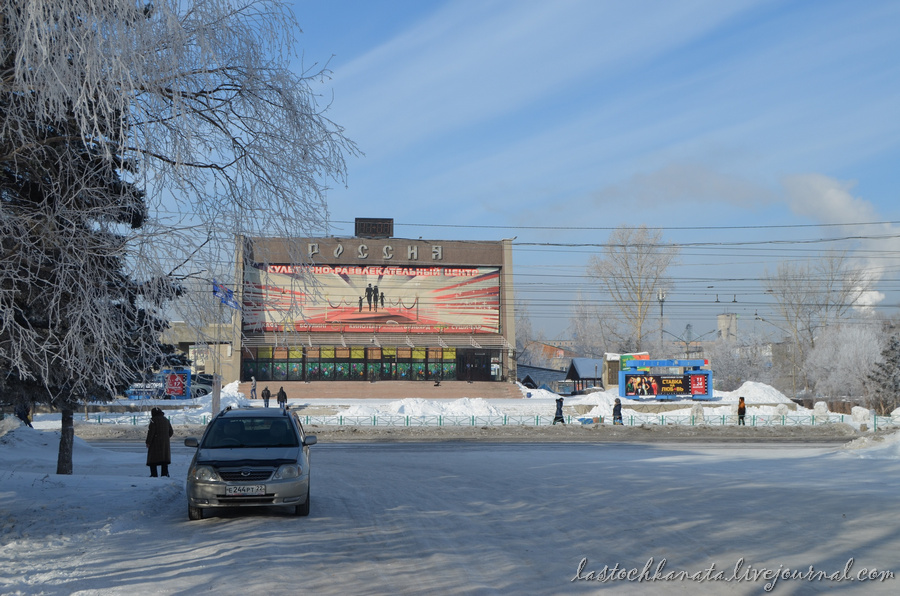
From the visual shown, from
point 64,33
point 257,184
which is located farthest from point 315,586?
point 64,33

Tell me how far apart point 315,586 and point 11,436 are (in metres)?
18.6

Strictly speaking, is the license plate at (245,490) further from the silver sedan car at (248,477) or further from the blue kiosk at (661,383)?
the blue kiosk at (661,383)

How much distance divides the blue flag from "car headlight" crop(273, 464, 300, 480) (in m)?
3.15

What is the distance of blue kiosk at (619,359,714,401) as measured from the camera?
4941 centimetres

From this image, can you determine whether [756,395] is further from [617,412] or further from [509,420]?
[509,420]

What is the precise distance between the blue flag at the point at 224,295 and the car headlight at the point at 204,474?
10.5 feet

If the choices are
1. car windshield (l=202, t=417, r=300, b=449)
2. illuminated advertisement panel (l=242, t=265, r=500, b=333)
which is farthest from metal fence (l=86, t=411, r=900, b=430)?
car windshield (l=202, t=417, r=300, b=449)

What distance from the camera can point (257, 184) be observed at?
325 inches

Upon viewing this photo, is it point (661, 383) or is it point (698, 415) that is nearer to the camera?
point (698, 415)

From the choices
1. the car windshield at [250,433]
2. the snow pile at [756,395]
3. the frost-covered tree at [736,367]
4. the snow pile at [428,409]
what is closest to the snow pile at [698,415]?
the snow pile at [756,395]

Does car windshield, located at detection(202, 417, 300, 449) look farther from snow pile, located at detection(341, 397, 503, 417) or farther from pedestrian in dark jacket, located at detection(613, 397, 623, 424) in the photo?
snow pile, located at detection(341, 397, 503, 417)

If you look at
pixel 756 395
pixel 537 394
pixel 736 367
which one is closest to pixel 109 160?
pixel 756 395

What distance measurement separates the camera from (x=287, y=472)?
422 inches

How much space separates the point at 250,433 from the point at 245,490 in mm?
1763
